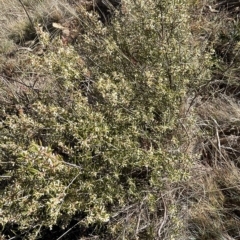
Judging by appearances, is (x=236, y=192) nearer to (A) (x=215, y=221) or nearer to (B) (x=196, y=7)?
(A) (x=215, y=221)

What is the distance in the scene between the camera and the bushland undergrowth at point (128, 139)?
204 centimetres

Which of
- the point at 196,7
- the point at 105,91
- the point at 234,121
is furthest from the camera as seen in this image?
the point at 196,7

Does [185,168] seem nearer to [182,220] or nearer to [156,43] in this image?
[182,220]

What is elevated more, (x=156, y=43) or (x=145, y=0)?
(x=145, y=0)

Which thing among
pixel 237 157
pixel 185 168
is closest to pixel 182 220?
pixel 185 168

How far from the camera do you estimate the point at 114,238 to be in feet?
7.62

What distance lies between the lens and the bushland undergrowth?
2037mm

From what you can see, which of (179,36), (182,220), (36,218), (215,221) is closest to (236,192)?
(215,221)

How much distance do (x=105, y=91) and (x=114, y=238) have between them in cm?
99

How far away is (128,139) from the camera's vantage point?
2.10 m

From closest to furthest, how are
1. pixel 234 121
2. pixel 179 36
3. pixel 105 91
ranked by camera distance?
1. pixel 105 91
2. pixel 179 36
3. pixel 234 121

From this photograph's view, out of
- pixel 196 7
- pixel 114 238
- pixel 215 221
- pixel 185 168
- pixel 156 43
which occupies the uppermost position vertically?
pixel 156 43

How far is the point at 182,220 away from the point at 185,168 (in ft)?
1.29

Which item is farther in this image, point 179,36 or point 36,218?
point 179,36
